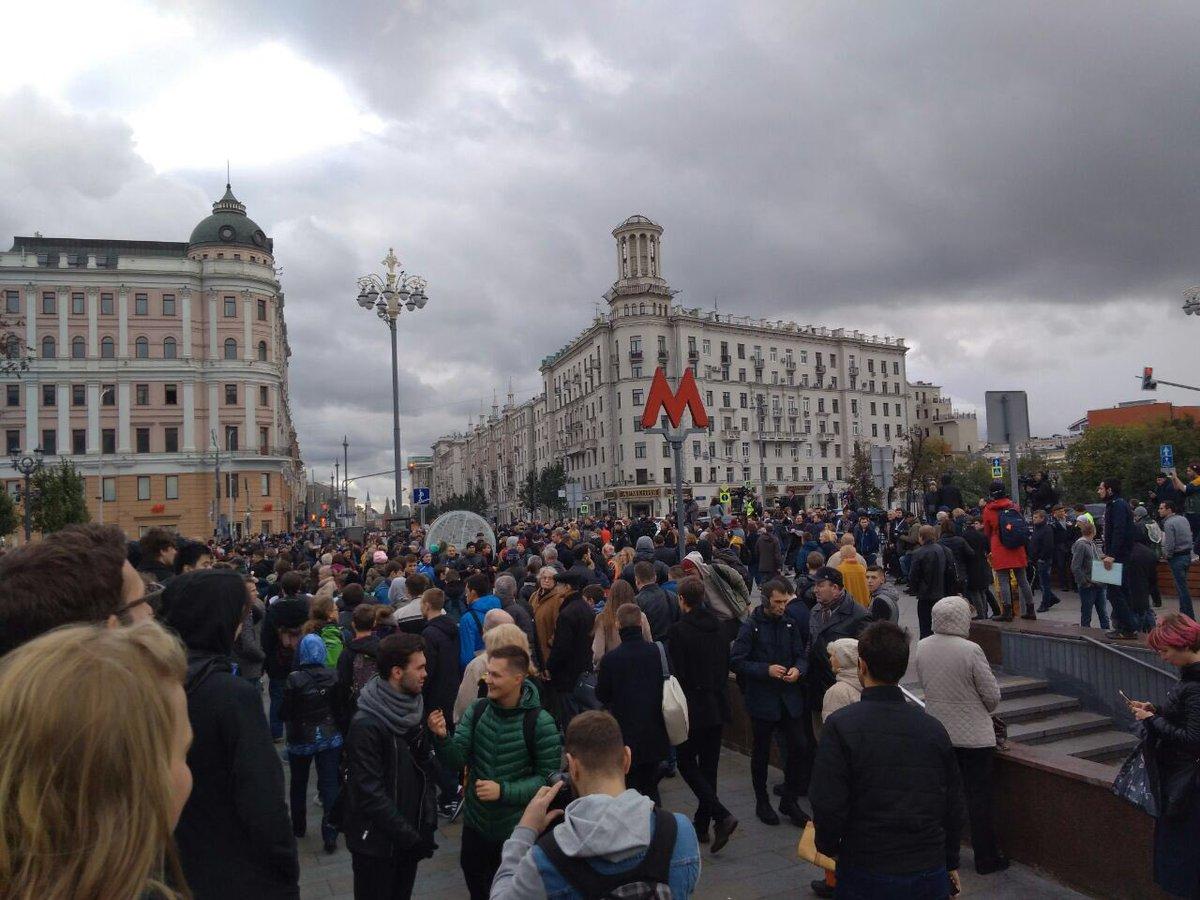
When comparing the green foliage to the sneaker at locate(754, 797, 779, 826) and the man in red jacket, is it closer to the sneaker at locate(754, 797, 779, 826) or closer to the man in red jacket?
the man in red jacket

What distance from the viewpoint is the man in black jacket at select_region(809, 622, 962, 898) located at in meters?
3.55

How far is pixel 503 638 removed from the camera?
4387 millimetres

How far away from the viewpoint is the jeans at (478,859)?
4.42 metres

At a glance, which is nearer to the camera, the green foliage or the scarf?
the scarf

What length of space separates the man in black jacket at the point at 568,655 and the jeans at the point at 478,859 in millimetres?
2483

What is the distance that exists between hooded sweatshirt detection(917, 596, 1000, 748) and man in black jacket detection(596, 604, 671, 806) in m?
1.87

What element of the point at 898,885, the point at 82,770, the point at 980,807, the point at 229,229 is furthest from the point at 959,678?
the point at 229,229

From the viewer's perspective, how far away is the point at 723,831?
6.02 metres

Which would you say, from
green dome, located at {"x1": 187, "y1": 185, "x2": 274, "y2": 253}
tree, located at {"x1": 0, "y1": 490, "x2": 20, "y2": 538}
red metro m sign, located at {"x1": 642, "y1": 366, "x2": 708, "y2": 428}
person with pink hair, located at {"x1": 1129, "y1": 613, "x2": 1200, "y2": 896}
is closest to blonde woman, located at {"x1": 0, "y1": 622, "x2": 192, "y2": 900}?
person with pink hair, located at {"x1": 1129, "y1": 613, "x2": 1200, "y2": 896}

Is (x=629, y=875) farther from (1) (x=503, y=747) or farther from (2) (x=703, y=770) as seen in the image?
(2) (x=703, y=770)

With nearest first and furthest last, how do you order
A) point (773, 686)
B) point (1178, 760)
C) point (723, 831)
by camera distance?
1. point (1178, 760)
2. point (723, 831)
3. point (773, 686)

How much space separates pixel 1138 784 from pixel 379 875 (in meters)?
3.98

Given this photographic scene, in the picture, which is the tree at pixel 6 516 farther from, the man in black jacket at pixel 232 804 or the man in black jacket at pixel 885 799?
the man in black jacket at pixel 885 799

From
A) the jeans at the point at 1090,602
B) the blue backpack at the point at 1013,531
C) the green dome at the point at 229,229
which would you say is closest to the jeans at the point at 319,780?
the blue backpack at the point at 1013,531
